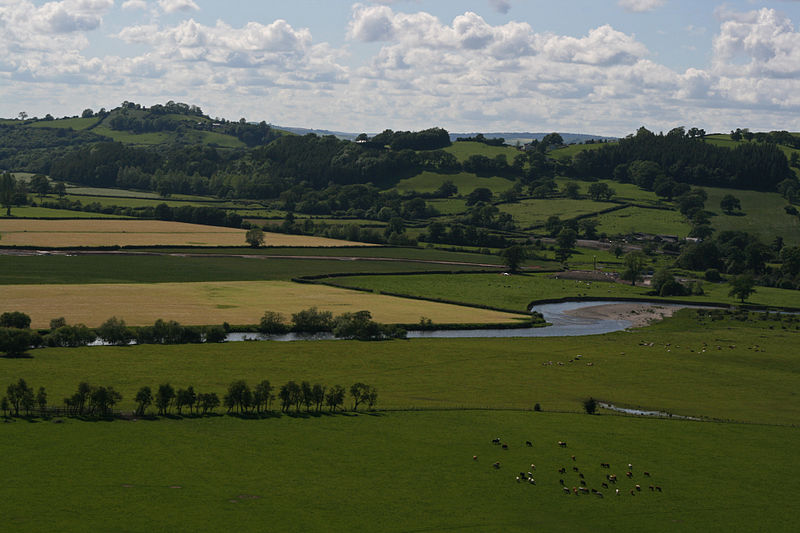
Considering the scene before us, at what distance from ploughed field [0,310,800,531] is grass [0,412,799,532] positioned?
0.62ft

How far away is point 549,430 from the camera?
7669 cm

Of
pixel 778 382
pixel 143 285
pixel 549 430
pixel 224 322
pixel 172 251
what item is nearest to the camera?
pixel 549 430

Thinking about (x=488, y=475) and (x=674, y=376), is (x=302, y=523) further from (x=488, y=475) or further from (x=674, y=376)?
(x=674, y=376)

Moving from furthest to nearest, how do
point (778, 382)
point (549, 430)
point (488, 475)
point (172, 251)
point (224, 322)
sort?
point (172, 251), point (224, 322), point (778, 382), point (549, 430), point (488, 475)

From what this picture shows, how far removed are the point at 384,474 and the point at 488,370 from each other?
1356 inches

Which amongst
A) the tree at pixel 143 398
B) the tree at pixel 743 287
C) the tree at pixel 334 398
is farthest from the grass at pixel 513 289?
the tree at pixel 143 398

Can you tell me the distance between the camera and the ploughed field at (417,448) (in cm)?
5841

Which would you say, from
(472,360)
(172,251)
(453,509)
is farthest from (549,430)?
(172,251)

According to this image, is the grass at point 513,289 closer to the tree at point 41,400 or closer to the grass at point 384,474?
the grass at point 384,474

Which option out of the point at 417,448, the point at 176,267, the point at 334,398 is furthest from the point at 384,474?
the point at 176,267

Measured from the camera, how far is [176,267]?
160 metres

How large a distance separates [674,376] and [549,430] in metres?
28.4

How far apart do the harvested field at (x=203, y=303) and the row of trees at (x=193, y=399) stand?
32.5 meters

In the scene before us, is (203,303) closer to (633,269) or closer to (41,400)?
(41,400)
